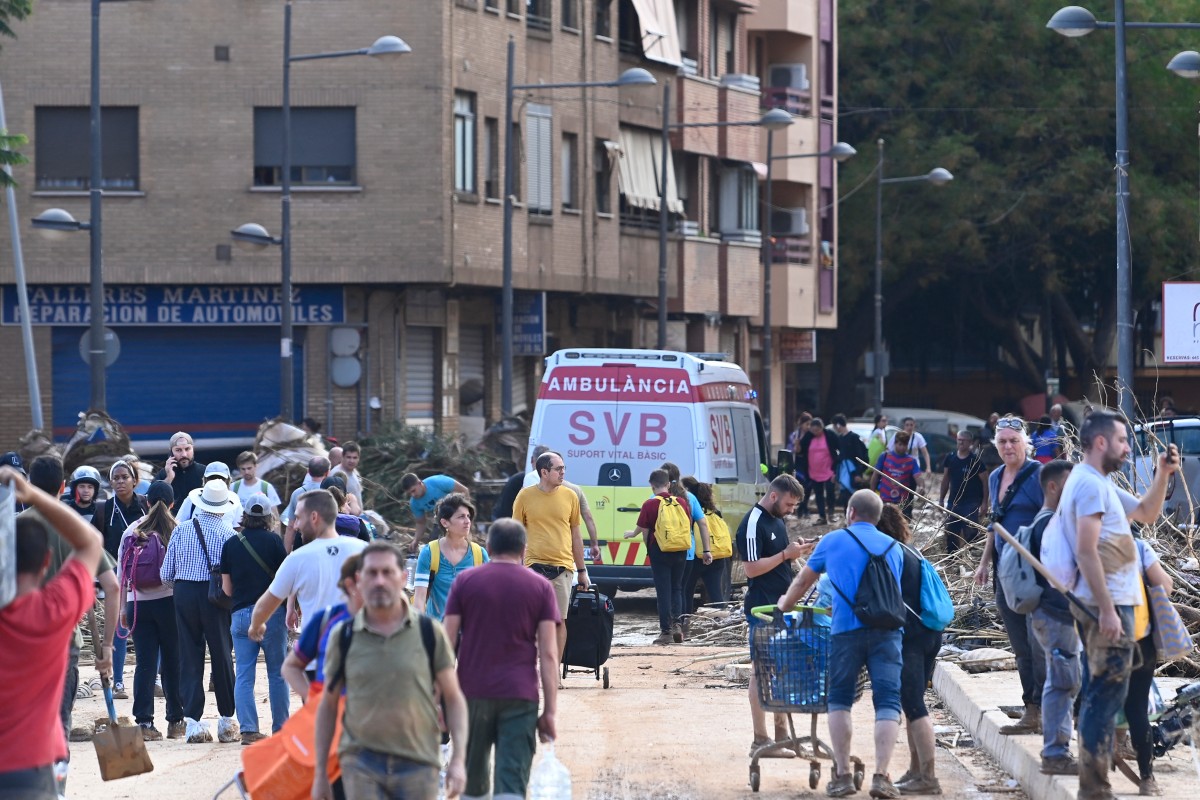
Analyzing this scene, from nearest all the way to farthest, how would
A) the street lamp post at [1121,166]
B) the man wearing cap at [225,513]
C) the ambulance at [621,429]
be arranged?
the man wearing cap at [225,513] < the ambulance at [621,429] < the street lamp post at [1121,166]

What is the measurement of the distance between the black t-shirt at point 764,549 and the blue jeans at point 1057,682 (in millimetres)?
2077

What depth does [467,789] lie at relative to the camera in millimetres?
8383

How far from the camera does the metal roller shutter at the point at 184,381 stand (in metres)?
34.2

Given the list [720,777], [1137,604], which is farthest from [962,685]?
[1137,604]

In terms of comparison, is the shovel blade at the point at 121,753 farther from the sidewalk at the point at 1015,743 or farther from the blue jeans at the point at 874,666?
the sidewalk at the point at 1015,743

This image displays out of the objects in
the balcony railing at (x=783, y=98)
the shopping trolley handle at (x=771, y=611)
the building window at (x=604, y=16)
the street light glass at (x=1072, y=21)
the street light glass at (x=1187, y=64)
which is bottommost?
the shopping trolley handle at (x=771, y=611)

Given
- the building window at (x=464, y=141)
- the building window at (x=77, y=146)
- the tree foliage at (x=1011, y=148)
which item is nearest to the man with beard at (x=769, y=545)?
the building window at (x=464, y=141)

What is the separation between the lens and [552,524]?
1496 centimetres

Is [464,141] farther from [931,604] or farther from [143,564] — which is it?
[931,604]

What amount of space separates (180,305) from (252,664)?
22965mm

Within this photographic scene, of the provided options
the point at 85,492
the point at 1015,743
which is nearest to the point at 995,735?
the point at 1015,743

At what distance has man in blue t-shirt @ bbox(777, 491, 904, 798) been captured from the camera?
10.2 meters

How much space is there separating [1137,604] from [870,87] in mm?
49453

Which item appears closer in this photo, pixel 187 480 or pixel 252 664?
pixel 252 664
